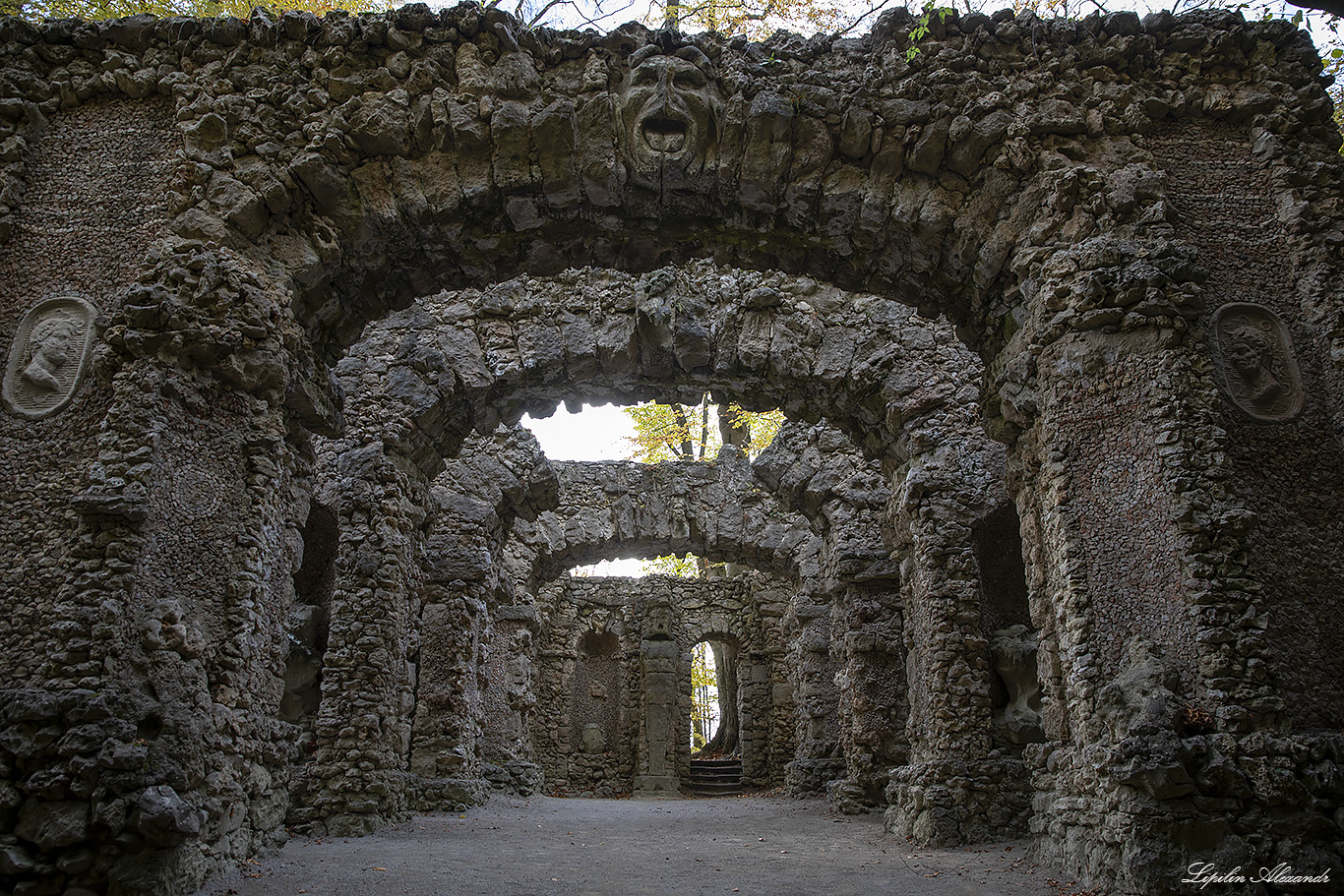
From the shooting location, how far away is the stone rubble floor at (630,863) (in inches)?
162

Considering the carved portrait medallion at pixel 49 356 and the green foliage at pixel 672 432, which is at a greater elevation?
the green foliage at pixel 672 432

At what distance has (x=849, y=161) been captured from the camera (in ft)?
15.6

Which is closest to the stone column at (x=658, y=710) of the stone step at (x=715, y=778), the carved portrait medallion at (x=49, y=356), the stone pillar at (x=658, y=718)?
the stone pillar at (x=658, y=718)

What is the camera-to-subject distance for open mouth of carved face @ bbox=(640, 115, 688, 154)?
465 cm

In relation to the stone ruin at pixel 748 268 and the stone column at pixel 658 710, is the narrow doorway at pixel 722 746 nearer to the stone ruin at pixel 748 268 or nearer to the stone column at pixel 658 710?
the stone column at pixel 658 710

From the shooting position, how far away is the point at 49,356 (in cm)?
372

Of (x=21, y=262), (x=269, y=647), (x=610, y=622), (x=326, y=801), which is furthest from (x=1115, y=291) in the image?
(x=610, y=622)

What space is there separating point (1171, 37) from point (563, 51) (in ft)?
11.1

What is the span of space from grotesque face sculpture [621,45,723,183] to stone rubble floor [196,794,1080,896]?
3.96 metres

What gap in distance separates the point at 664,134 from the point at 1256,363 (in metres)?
3.22

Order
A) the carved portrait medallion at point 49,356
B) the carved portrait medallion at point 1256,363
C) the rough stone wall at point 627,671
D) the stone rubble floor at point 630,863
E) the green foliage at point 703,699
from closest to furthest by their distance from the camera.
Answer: the carved portrait medallion at point 49,356 → the carved portrait medallion at point 1256,363 → the stone rubble floor at point 630,863 → the rough stone wall at point 627,671 → the green foliage at point 703,699

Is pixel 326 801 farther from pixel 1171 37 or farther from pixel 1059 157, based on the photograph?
pixel 1171 37

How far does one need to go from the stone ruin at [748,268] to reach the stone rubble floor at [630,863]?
31 centimetres

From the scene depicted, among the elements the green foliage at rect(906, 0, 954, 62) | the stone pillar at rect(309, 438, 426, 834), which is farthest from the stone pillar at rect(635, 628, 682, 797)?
the green foliage at rect(906, 0, 954, 62)
